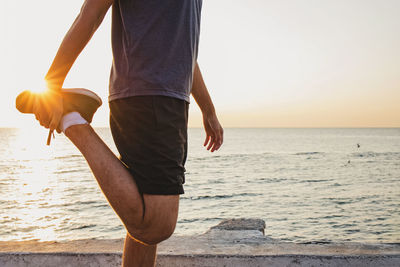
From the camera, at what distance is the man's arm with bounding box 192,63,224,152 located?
2211 millimetres

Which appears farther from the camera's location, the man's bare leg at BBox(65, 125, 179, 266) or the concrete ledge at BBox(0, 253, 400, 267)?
the concrete ledge at BBox(0, 253, 400, 267)

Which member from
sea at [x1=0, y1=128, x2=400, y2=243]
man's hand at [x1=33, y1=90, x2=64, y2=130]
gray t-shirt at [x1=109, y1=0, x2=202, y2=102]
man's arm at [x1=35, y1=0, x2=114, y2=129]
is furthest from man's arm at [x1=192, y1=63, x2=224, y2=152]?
sea at [x1=0, y1=128, x2=400, y2=243]

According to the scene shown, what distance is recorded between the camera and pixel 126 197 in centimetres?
155

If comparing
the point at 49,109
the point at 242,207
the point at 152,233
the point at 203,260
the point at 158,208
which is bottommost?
the point at 242,207

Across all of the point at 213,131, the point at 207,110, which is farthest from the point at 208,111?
the point at 213,131

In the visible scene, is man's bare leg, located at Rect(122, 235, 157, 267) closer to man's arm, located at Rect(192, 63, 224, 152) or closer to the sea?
man's arm, located at Rect(192, 63, 224, 152)

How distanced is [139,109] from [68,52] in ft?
1.21

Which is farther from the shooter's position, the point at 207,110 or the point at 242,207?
the point at 242,207

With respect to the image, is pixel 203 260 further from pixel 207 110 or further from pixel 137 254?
pixel 207 110

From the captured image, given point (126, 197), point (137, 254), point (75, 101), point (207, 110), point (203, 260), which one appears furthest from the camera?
point (203, 260)

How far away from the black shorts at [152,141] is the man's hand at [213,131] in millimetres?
689

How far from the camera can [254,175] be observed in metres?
30.1

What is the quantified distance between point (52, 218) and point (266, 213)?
26.6 ft

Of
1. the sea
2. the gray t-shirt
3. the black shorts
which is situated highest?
the gray t-shirt
